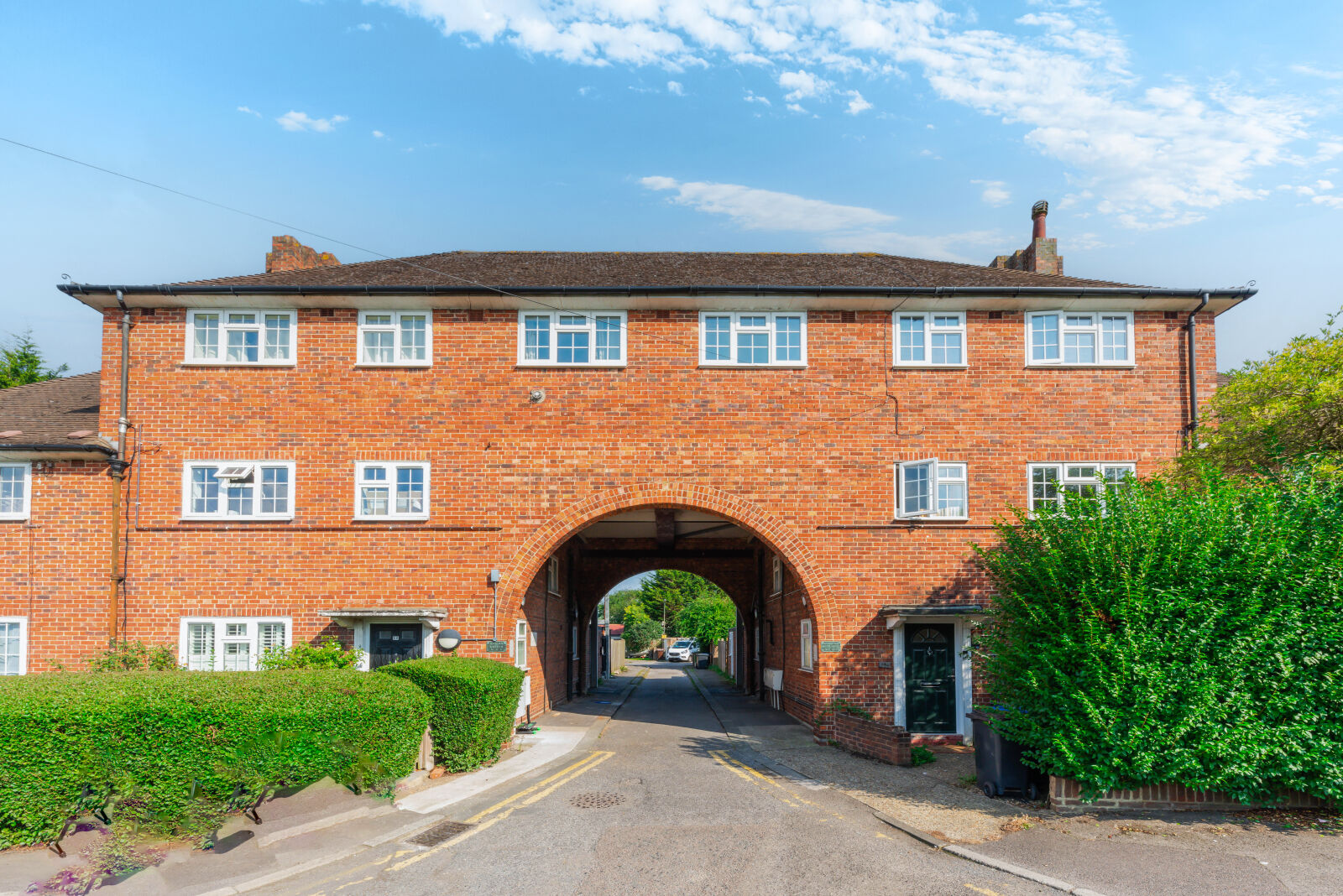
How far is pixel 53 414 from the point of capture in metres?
18.1

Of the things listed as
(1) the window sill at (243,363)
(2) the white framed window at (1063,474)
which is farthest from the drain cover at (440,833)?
(2) the white framed window at (1063,474)

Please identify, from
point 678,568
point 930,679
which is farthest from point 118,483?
point 678,568

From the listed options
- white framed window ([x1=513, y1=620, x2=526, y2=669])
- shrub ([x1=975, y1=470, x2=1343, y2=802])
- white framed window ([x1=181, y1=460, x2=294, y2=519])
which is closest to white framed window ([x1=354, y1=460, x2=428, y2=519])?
white framed window ([x1=181, y1=460, x2=294, y2=519])

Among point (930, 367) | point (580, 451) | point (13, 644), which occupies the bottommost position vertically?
point (13, 644)

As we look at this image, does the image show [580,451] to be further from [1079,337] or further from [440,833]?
[1079,337]

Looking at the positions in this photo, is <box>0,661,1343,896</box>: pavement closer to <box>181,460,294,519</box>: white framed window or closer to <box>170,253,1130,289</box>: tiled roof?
<box>181,460,294,519</box>: white framed window

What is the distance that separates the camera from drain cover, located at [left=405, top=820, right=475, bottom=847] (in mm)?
9529

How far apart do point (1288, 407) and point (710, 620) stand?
39.4 metres

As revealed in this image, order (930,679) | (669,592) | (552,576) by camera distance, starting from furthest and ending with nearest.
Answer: (669,592) < (552,576) < (930,679)

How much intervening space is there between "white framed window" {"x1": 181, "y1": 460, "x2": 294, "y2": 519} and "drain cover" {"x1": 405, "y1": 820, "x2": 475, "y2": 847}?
8.56 meters

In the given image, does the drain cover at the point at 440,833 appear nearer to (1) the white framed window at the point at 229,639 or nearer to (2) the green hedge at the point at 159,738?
(2) the green hedge at the point at 159,738

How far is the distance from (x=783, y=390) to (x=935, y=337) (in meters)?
3.11

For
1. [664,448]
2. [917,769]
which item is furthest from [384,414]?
[917,769]

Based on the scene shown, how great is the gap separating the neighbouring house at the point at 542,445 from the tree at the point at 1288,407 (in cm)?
330
